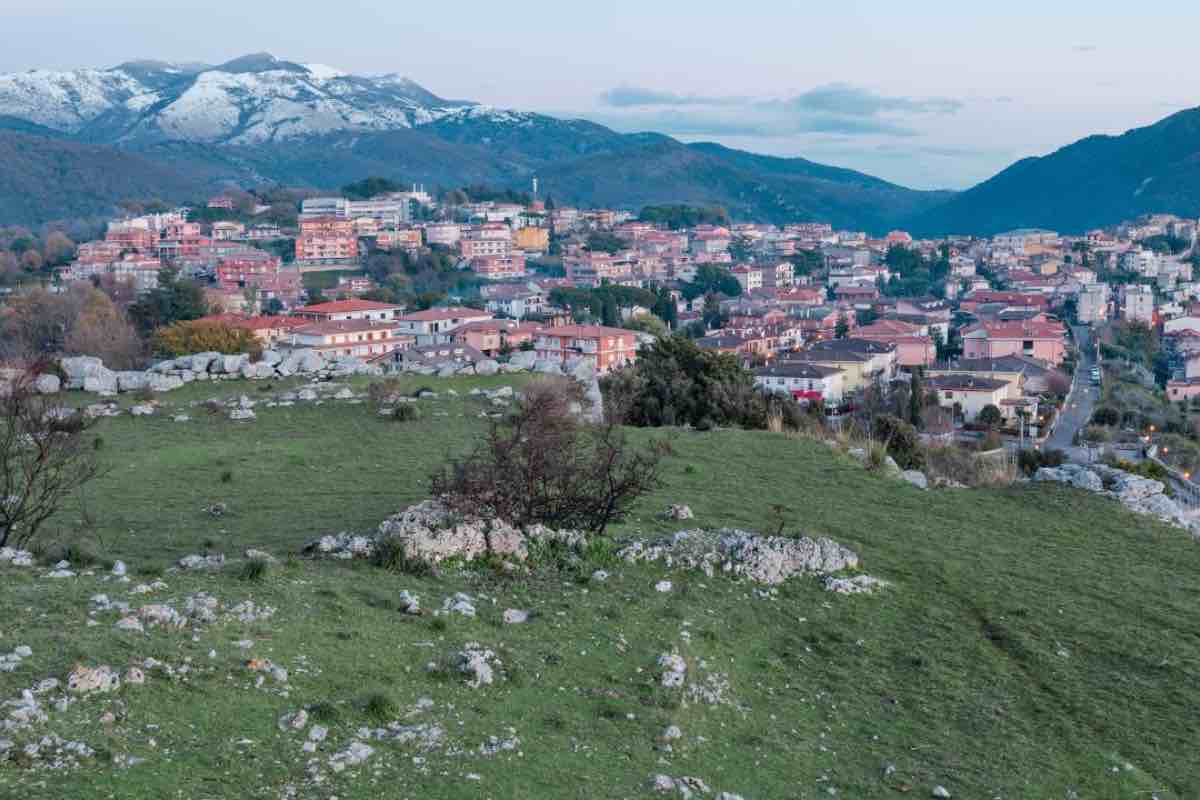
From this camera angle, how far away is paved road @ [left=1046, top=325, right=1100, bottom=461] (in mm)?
52662

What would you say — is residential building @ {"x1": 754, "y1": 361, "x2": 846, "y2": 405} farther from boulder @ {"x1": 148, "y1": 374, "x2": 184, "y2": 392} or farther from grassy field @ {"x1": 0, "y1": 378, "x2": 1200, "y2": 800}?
grassy field @ {"x1": 0, "y1": 378, "x2": 1200, "y2": 800}

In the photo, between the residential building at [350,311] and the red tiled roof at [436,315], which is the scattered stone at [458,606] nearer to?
the residential building at [350,311]

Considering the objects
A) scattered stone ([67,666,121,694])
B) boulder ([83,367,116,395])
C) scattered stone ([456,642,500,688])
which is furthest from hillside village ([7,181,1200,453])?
scattered stone ([67,666,121,694])

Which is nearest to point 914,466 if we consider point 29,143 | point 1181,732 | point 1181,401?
point 1181,732

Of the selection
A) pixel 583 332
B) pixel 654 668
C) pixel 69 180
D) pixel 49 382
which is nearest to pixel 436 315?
pixel 583 332

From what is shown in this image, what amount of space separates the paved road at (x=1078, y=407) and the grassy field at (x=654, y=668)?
33697mm

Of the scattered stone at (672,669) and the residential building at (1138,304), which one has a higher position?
the scattered stone at (672,669)

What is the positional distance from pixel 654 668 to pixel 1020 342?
257 feet

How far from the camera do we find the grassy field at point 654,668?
6812 millimetres

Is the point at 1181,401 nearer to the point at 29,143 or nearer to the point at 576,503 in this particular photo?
the point at 576,503

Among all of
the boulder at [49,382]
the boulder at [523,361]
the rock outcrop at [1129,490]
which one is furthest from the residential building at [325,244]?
the rock outcrop at [1129,490]

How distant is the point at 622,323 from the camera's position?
3307 inches

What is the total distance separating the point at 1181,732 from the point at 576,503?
240 inches

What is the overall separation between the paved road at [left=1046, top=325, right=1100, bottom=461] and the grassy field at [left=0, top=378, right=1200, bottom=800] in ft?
111
